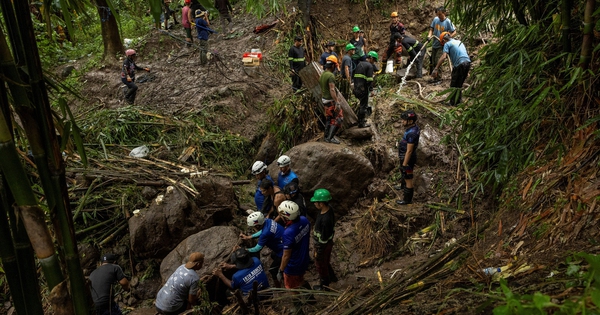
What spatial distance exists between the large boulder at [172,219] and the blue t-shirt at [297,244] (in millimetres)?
2062

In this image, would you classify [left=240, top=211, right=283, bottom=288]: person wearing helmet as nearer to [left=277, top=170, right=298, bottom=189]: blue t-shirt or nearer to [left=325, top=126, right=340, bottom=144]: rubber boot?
[left=277, top=170, right=298, bottom=189]: blue t-shirt

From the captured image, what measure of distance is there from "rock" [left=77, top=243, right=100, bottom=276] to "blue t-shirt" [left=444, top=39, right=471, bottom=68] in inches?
263

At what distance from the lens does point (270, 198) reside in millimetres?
5934

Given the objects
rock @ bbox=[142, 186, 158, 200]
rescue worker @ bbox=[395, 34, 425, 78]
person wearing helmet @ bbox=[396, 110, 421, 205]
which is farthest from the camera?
rescue worker @ bbox=[395, 34, 425, 78]

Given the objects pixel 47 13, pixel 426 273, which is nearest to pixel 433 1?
pixel 426 273

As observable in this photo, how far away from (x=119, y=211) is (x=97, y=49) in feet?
29.8

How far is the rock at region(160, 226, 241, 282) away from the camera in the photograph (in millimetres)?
5504

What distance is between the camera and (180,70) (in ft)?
37.1

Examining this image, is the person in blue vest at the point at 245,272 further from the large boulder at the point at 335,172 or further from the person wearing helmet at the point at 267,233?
the large boulder at the point at 335,172

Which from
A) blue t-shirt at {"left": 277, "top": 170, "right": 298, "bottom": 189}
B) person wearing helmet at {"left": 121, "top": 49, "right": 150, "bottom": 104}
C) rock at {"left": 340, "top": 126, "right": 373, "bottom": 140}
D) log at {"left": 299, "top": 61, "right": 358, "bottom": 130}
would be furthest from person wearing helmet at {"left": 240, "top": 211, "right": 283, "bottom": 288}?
person wearing helmet at {"left": 121, "top": 49, "right": 150, "bottom": 104}

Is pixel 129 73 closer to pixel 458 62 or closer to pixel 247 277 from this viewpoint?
pixel 247 277

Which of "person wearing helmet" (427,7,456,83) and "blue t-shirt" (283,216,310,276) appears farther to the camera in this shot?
"person wearing helmet" (427,7,456,83)

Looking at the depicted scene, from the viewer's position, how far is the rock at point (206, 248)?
5504 mm

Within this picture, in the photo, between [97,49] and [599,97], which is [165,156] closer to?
[599,97]
